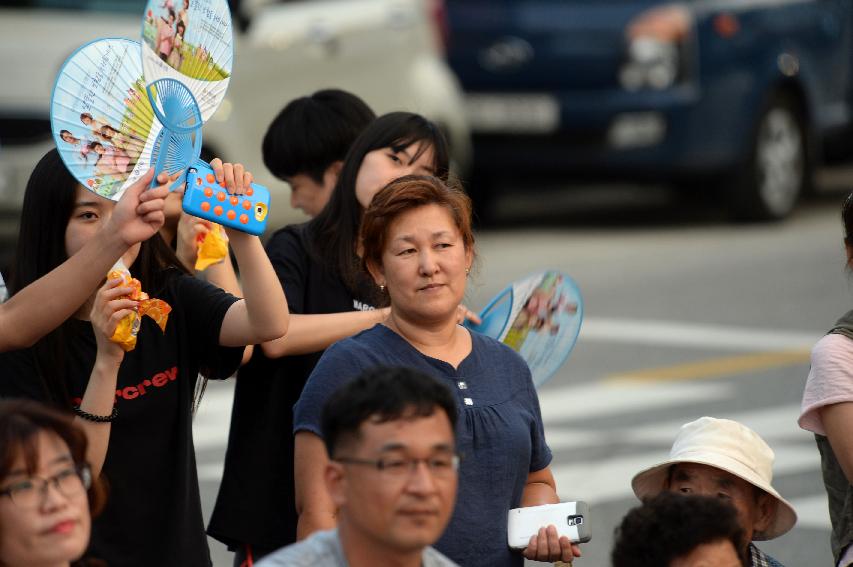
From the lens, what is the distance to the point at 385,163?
4504 millimetres

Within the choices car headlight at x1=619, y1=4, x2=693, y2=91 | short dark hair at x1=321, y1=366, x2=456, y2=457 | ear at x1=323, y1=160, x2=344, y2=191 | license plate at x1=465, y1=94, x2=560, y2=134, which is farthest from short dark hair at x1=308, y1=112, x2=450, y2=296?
license plate at x1=465, y1=94, x2=560, y2=134

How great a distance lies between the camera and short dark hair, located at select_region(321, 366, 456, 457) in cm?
309

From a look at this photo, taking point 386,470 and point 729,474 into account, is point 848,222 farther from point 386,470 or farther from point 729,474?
point 386,470

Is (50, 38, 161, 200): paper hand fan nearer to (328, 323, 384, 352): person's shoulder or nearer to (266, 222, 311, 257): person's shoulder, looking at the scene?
(328, 323, 384, 352): person's shoulder

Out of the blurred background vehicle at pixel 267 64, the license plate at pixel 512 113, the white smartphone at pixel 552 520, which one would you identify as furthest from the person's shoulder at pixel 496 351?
the license plate at pixel 512 113

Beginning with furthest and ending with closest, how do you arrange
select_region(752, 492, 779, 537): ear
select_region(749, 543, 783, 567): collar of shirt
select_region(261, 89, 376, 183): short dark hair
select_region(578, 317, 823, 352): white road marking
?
select_region(578, 317, 823, 352): white road marking < select_region(261, 89, 376, 183): short dark hair < select_region(752, 492, 779, 537): ear < select_region(749, 543, 783, 567): collar of shirt

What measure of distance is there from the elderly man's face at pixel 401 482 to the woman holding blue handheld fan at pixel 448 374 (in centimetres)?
62

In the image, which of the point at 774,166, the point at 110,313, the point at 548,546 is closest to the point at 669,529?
the point at 548,546

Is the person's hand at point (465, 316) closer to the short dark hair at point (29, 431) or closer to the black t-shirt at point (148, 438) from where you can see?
the black t-shirt at point (148, 438)

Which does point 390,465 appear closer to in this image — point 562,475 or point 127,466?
point 127,466

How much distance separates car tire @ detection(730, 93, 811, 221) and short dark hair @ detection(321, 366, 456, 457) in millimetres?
10100

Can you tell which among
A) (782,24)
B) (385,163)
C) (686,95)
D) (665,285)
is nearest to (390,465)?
(385,163)

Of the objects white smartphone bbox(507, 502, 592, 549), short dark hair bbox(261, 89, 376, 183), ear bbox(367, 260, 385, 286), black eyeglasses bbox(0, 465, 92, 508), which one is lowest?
white smartphone bbox(507, 502, 592, 549)

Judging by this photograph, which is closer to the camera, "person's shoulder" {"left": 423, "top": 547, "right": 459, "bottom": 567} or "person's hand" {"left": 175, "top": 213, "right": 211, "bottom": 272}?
"person's shoulder" {"left": 423, "top": 547, "right": 459, "bottom": 567}
